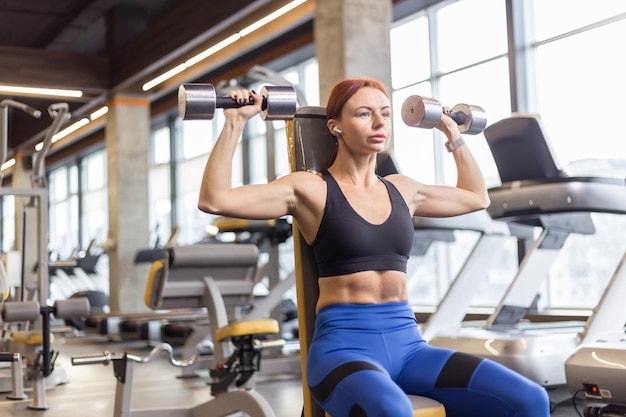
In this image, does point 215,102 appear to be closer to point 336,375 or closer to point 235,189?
point 235,189

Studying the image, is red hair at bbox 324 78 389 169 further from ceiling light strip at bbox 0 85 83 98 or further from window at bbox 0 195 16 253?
window at bbox 0 195 16 253

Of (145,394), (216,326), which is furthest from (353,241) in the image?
(145,394)

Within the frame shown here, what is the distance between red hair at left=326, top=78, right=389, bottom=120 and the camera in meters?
2.15

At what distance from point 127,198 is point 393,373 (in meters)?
10.4

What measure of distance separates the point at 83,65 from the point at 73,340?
4193mm

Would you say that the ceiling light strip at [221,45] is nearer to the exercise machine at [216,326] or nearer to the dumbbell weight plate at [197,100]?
the exercise machine at [216,326]

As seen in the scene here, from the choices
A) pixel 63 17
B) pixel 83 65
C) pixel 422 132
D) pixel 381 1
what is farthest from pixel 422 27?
pixel 83 65

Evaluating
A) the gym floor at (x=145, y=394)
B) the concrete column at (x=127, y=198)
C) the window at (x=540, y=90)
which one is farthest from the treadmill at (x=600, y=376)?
the concrete column at (x=127, y=198)

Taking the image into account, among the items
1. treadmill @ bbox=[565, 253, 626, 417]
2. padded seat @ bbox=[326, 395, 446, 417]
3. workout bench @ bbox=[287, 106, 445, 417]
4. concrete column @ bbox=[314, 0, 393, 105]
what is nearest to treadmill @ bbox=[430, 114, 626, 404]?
treadmill @ bbox=[565, 253, 626, 417]

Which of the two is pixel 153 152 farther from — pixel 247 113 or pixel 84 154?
pixel 247 113

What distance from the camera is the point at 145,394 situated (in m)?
5.04

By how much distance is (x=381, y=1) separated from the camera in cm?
620

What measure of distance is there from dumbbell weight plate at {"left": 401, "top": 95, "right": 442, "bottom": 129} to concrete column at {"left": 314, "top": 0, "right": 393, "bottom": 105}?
12.1 feet

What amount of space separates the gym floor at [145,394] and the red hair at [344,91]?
1.96m
